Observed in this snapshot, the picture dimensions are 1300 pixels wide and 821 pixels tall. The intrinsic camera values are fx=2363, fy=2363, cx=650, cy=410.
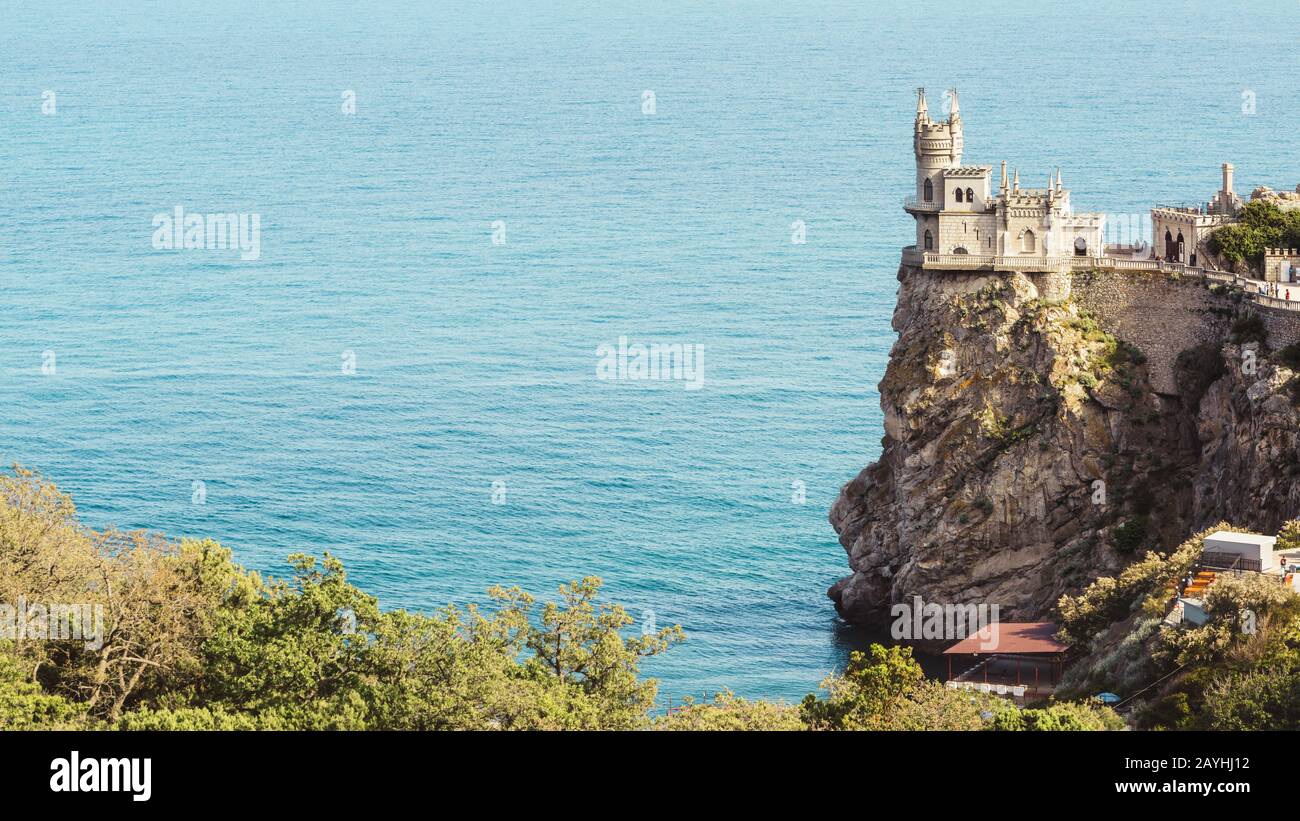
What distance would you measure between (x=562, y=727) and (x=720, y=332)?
9749 cm

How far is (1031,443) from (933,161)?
1505 cm

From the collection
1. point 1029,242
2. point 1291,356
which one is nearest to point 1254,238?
point 1291,356

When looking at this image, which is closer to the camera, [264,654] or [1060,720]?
[1060,720]

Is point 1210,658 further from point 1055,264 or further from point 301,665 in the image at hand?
point 1055,264

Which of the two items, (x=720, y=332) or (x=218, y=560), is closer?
(x=218, y=560)

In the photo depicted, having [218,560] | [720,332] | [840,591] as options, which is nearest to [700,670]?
[840,591]

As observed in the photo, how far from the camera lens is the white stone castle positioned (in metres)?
Result: 114

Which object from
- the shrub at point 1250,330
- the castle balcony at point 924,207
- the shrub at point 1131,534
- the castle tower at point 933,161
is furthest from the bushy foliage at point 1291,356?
the castle balcony at point 924,207

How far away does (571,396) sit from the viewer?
154 m

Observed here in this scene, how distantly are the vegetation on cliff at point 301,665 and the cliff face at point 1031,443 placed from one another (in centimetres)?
3019

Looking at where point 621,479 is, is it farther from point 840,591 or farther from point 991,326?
point 991,326

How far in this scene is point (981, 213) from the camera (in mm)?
115000

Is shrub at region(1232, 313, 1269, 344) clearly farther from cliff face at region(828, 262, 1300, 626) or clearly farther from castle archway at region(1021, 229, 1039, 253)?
castle archway at region(1021, 229, 1039, 253)

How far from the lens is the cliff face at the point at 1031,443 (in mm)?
110188
